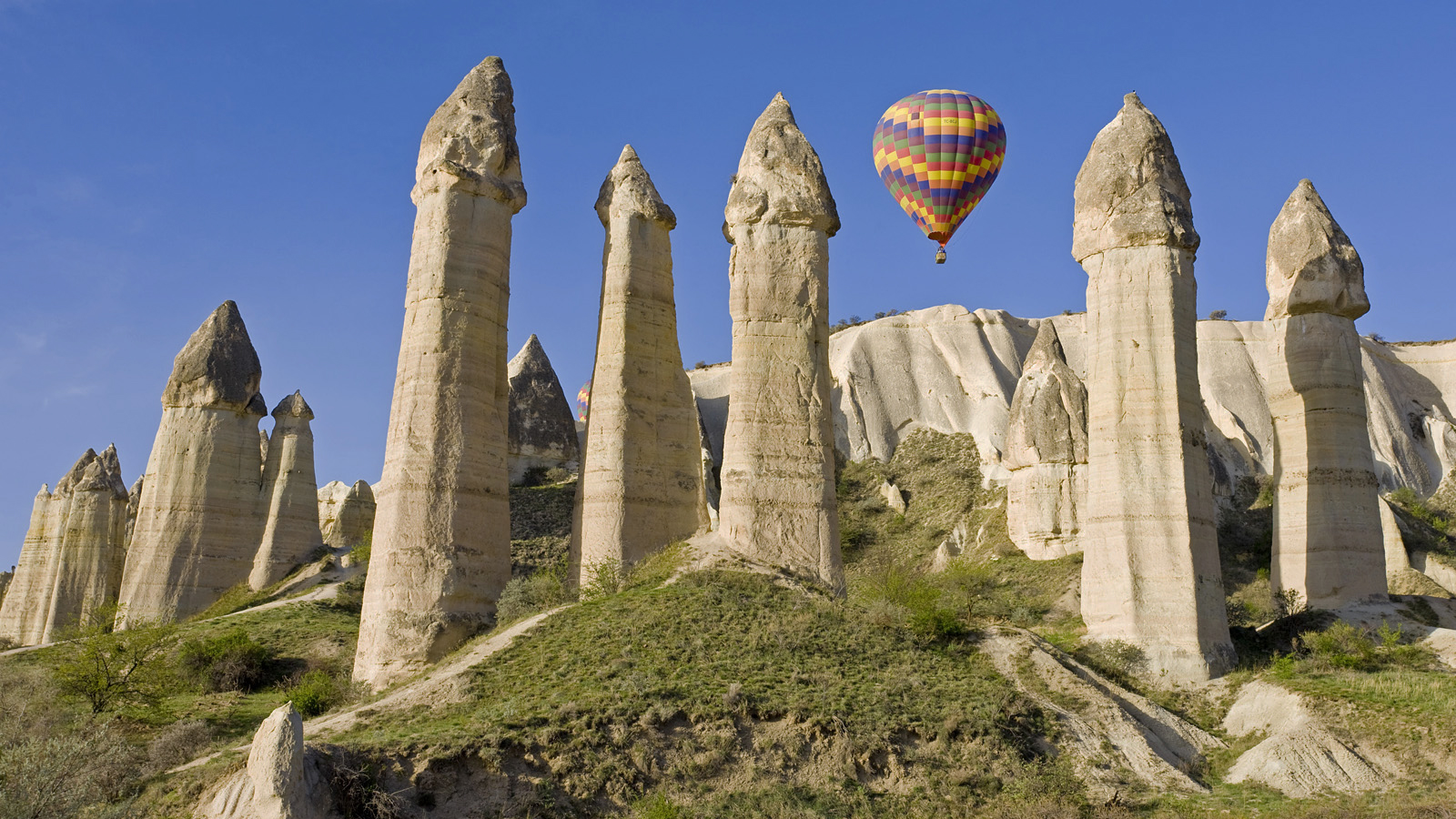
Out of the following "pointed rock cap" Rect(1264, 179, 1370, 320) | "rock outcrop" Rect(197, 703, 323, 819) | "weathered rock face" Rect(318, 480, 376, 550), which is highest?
"pointed rock cap" Rect(1264, 179, 1370, 320)

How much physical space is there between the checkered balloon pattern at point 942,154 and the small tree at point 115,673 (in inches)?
756

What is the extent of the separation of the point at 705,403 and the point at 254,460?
1126 inches

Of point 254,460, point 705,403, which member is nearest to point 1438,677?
point 254,460

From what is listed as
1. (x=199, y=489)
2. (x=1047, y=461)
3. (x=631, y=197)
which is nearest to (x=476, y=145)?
(x=631, y=197)

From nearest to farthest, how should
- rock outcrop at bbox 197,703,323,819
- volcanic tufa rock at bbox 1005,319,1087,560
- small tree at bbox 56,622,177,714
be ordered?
rock outcrop at bbox 197,703,323,819 < small tree at bbox 56,622,177,714 < volcanic tufa rock at bbox 1005,319,1087,560

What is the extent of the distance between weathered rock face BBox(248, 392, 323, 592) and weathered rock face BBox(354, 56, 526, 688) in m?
9.93

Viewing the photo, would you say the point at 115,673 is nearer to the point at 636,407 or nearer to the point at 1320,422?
the point at 636,407

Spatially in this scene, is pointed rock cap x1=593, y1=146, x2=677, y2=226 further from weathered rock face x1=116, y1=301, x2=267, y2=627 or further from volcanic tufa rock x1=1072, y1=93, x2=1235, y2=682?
weathered rock face x1=116, y1=301, x2=267, y2=627

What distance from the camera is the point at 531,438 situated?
39.5 metres

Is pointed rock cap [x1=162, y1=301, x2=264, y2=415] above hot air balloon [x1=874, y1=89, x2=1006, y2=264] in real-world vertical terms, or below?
below

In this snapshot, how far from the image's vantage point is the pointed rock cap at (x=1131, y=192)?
21.4 metres

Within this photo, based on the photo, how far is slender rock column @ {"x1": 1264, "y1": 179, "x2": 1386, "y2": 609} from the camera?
23.5m

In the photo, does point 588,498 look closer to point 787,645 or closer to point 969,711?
point 787,645

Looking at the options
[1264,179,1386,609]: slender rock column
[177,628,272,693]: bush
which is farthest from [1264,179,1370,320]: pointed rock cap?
[177,628,272,693]: bush
